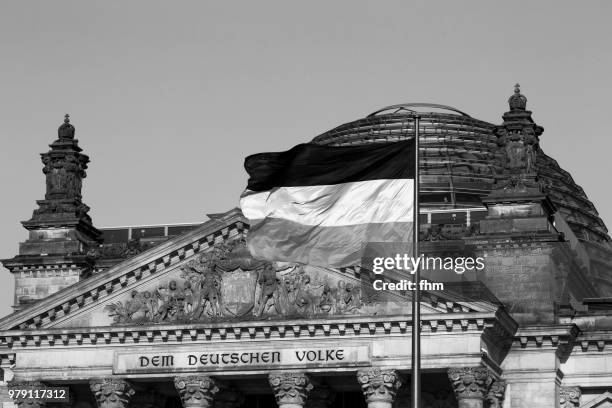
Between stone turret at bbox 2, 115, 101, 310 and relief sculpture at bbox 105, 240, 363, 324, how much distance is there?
613cm

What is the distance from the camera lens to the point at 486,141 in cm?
9475

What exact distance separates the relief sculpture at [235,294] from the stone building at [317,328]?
0.18 ft

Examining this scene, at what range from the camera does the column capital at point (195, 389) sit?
68750mm

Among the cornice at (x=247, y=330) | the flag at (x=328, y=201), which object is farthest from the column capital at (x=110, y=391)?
the flag at (x=328, y=201)

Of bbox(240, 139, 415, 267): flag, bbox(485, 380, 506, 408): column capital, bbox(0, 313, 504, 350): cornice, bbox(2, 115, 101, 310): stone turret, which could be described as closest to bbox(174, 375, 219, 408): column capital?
bbox(0, 313, 504, 350): cornice

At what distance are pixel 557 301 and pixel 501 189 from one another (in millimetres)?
5278

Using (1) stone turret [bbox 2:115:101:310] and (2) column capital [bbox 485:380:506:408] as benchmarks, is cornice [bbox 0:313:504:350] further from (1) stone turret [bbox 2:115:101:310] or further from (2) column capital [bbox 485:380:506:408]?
(1) stone turret [bbox 2:115:101:310]

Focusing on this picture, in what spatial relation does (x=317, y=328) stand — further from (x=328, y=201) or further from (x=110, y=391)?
(x=328, y=201)

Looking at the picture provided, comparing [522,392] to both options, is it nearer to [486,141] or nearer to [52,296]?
[52,296]

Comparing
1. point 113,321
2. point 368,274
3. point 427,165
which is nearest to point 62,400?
point 113,321

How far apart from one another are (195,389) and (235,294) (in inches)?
163

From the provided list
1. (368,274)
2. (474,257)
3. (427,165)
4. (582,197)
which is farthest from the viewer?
(582,197)

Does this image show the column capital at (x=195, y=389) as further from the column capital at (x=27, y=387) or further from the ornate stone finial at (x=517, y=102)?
the ornate stone finial at (x=517, y=102)

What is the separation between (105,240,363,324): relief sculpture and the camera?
68375 mm
